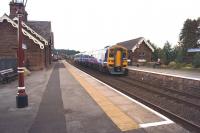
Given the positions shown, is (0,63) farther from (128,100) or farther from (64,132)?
(64,132)

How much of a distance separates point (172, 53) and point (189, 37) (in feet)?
76.4

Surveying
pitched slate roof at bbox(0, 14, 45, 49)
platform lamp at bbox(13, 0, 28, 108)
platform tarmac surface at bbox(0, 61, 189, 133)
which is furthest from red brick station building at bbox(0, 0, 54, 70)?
platform lamp at bbox(13, 0, 28, 108)

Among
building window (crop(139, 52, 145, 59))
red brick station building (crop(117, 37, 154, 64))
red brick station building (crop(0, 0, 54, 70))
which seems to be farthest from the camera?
building window (crop(139, 52, 145, 59))

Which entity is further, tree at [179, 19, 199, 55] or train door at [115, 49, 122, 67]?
tree at [179, 19, 199, 55]

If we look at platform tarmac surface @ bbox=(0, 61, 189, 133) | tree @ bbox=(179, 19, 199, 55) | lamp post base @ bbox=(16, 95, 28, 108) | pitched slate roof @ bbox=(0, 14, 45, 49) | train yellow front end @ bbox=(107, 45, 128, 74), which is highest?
tree @ bbox=(179, 19, 199, 55)

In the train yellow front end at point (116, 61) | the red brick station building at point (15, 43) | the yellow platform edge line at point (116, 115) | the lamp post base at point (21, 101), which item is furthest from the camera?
the red brick station building at point (15, 43)

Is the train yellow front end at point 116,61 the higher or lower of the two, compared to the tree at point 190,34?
lower

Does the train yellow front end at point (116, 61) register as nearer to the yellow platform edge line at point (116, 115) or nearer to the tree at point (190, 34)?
the yellow platform edge line at point (116, 115)

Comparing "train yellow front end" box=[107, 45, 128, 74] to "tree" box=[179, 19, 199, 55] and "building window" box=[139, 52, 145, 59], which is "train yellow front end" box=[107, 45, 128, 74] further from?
"tree" box=[179, 19, 199, 55]

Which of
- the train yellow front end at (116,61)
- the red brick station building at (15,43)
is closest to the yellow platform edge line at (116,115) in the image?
the train yellow front end at (116,61)

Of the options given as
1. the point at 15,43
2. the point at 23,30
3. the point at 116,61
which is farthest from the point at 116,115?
the point at 15,43

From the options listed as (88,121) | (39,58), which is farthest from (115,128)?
(39,58)

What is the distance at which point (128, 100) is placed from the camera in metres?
10.3

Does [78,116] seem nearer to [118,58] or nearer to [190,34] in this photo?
[118,58]
